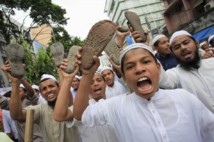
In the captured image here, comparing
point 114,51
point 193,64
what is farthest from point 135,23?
point 193,64

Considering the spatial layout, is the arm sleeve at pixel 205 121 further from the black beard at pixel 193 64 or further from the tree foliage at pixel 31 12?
the tree foliage at pixel 31 12

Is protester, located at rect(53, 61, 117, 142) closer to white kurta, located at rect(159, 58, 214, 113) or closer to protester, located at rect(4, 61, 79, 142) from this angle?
protester, located at rect(4, 61, 79, 142)

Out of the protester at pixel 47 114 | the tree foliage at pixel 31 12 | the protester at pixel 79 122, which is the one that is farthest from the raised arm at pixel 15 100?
the tree foliage at pixel 31 12

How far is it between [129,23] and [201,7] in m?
20.0

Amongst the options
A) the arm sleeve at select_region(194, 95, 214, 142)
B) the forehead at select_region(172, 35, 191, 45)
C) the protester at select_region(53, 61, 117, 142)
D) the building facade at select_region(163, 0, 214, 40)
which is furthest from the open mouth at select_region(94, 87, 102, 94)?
the building facade at select_region(163, 0, 214, 40)

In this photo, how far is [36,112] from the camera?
3438 millimetres

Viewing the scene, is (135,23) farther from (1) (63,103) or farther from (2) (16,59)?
(2) (16,59)

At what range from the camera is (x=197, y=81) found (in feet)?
10.0

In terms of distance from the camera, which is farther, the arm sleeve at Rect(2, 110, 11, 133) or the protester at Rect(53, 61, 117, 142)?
the arm sleeve at Rect(2, 110, 11, 133)

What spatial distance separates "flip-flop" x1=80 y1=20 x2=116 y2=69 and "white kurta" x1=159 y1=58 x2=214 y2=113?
0.85 meters

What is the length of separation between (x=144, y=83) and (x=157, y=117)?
0.24 metres

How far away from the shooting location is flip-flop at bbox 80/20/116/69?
220cm

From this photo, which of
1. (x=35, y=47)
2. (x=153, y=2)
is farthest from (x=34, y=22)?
(x=153, y=2)

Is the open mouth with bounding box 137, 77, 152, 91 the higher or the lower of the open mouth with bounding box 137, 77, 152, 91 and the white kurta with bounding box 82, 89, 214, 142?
the higher
